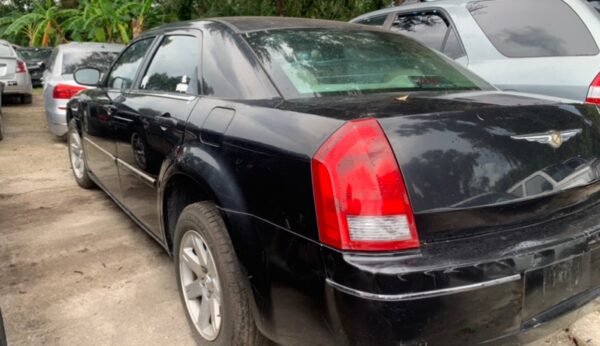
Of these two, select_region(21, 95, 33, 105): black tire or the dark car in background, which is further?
the dark car in background

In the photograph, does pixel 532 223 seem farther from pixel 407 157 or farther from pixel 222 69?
pixel 222 69

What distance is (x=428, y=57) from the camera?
9.61 feet

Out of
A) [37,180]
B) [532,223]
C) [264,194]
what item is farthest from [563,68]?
[37,180]

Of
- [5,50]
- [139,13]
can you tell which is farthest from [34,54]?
[5,50]

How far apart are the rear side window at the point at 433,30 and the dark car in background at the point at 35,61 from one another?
14.4 metres

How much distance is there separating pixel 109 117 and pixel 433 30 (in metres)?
3.04

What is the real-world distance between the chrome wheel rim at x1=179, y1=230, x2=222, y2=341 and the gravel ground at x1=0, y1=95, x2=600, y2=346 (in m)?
0.23

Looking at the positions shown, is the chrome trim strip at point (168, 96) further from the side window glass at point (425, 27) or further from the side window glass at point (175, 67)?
the side window glass at point (425, 27)

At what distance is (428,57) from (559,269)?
154cm

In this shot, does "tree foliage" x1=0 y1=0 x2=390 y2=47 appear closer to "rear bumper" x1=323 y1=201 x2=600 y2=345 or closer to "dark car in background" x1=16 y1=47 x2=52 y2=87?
"dark car in background" x1=16 y1=47 x2=52 y2=87

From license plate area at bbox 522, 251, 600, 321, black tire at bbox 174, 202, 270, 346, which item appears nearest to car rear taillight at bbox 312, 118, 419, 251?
license plate area at bbox 522, 251, 600, 321

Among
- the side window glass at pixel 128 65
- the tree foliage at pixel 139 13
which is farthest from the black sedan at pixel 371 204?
the tree foliage at pixel 139 13

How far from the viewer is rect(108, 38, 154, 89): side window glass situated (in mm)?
3682

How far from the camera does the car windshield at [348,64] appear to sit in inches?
92.9
